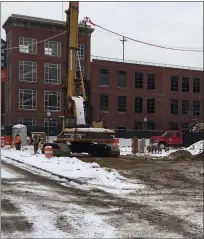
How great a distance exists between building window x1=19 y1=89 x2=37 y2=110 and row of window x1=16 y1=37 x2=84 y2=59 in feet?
18.9

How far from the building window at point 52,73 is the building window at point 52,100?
1.79m

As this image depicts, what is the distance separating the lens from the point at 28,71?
59938 mm

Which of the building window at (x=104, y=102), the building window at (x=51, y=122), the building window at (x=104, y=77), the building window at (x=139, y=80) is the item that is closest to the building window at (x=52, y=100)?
the building window at (x=51, y=122)

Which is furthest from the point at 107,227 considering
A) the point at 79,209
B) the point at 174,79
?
the point at 174,79

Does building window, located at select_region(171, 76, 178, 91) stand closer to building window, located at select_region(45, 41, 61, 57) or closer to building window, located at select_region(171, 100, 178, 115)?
building window, located at select_region(171, 100, 178, 115)

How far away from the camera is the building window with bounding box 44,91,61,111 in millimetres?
60625

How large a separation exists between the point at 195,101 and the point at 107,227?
65.6 m

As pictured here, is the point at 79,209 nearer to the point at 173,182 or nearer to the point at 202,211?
the point at 202,211

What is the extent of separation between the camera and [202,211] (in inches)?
352

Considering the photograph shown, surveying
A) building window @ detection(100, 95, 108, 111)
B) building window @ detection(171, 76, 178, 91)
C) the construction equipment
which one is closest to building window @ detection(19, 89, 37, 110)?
building window @ detection(100, 95, 108, 111)

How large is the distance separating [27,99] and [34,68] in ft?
15.3

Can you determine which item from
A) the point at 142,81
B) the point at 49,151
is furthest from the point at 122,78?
the point at 49,151

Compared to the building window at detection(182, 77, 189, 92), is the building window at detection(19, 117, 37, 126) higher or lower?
lower

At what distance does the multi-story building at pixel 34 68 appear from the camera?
58.9 metres
